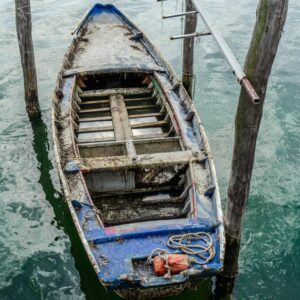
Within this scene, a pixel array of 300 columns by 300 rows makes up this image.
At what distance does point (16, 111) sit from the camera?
41.2ft

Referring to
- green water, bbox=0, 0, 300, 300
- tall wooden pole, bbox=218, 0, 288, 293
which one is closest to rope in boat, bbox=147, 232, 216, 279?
tall wooden pole, bbox=218, 0, 288, 293

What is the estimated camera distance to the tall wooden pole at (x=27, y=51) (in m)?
9.90

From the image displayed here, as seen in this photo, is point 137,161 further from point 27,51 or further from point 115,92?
point 27,51

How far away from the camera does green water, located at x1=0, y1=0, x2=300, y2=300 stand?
24.0 feet

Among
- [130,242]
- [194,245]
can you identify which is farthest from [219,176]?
[130,242]

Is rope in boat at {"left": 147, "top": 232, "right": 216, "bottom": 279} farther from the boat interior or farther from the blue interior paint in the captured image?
the boat interior

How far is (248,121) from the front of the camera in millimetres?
5246

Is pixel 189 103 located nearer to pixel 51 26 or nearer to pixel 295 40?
pixel 295 40

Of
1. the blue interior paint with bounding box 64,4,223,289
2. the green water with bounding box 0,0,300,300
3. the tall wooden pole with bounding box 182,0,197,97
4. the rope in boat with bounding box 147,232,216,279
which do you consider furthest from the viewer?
the tall wooden pole with bounding box 182,0,197,97

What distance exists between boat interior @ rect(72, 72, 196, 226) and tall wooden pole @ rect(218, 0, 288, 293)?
988mm

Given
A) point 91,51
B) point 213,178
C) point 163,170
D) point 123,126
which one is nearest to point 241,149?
point 213,178

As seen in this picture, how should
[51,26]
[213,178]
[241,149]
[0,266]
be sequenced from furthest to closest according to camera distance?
[51,26] < [0,266] < [213,178] < [241,149]

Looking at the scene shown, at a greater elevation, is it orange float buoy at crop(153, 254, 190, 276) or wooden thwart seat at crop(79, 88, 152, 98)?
wooden thwart seat at crop(79, 88, 152, 98)

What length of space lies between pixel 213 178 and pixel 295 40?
13.5m
